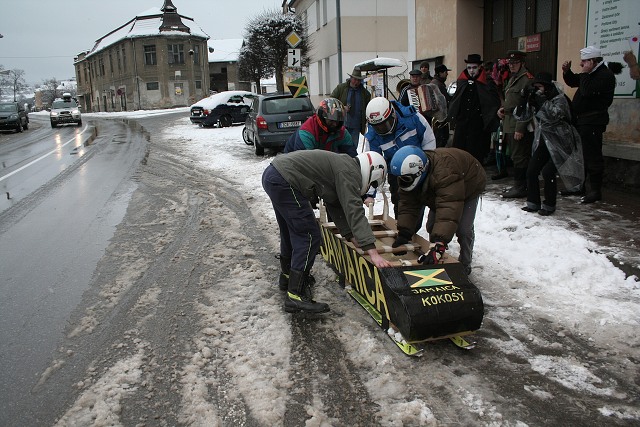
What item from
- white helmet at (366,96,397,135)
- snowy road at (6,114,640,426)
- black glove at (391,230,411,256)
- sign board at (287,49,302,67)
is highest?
sign board at (287,49,302,67)

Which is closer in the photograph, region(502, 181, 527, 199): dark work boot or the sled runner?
the sled runner

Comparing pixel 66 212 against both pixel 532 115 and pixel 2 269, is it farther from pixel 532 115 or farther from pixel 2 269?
pixel 532 115

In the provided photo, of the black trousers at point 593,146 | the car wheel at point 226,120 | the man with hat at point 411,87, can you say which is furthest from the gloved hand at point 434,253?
the car wheel at point 226,120

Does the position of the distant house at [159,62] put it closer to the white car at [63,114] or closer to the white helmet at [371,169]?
the white car at [63,114]

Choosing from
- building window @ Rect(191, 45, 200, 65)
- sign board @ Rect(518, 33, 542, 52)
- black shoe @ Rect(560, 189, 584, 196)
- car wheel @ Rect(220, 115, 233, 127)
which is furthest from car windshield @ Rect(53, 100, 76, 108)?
black shoe @ Rect(560, 189, 584, 196)

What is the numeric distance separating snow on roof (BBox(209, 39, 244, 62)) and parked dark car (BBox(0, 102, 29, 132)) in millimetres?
42985

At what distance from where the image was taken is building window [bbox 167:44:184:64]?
203 ft

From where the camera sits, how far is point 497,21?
37.7ft

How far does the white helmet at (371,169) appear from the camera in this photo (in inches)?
169

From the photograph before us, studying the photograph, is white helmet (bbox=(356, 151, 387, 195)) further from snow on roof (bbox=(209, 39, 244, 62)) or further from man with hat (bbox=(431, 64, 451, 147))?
snow on roof (bbox=(209, 39, 244, 62))

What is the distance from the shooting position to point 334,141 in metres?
5.75

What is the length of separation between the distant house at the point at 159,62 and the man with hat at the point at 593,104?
58886 millimetres

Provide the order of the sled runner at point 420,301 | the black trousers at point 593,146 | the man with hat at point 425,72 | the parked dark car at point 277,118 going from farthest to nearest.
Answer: the parked dark car at point 277,118, the man with hat at point 425,72, the black trousers at point 593,146, the sled runner at point 420,301

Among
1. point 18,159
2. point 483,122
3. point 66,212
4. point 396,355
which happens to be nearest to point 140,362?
point 396,355
